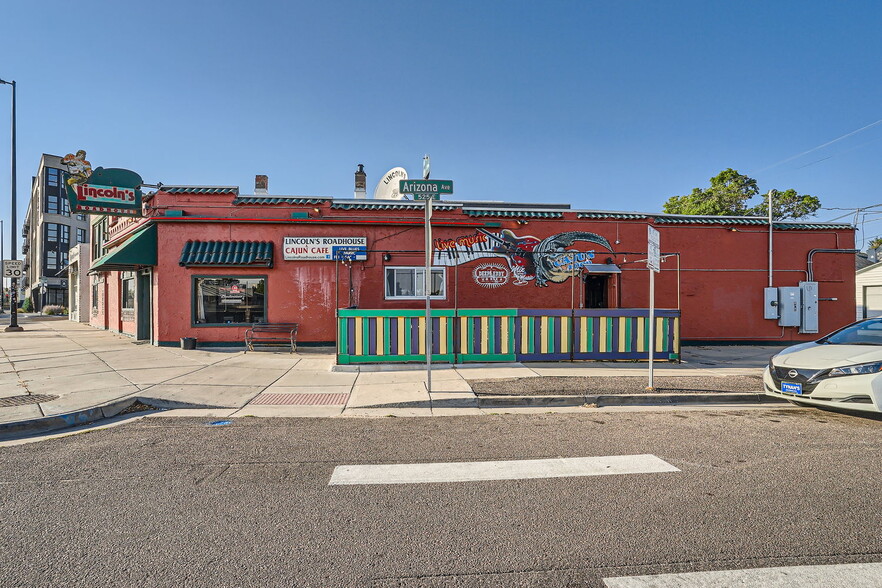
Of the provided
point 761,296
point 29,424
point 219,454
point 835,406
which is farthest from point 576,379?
point 761,296

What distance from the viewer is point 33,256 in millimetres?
62000

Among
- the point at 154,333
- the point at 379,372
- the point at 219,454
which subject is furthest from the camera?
the point at 154,333

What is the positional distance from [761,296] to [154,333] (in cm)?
1897

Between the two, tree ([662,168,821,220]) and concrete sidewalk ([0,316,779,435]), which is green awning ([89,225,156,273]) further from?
tree ([662,168,821,220])

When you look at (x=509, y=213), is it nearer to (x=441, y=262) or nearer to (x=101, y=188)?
(x=441, y=262)

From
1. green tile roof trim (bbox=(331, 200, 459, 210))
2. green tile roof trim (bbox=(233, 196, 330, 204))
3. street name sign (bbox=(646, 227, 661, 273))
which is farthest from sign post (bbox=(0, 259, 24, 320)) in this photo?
street name sign (bbox=(646, 227, 661, 273))

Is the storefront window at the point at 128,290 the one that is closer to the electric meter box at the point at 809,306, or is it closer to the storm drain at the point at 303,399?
the storm drain at the point at 303,399

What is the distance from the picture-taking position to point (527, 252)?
13914 millimetres

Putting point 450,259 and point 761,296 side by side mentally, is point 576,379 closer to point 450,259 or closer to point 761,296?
point 450,259

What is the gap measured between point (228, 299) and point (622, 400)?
36.1ft

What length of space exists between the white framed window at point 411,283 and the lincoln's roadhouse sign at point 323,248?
105 centimetres

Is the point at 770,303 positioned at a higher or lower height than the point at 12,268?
lower

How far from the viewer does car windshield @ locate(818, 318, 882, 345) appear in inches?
256

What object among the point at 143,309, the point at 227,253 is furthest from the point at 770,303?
the point at 143,309
